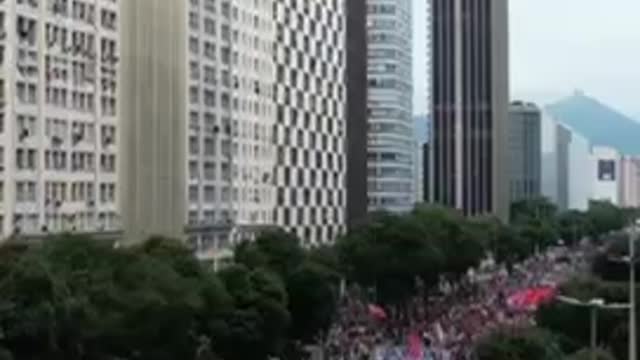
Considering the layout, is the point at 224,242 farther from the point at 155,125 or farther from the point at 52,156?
the point at 52,156

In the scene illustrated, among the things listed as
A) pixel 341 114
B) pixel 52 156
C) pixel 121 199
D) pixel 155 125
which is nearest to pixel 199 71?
pixel 155 125

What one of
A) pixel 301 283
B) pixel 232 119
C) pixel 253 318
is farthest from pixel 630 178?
pixel 253 318

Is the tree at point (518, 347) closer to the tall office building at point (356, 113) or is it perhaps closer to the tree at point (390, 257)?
the tree at point (390, 257)

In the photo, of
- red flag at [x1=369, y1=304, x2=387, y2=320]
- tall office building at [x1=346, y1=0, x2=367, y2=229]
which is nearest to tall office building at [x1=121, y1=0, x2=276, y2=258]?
red flag at [x1=369, y1=304, x2=387, y2=320]

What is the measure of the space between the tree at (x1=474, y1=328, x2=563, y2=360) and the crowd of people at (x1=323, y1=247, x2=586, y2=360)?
11.7 meters

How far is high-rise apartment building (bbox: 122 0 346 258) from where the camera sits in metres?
92.0

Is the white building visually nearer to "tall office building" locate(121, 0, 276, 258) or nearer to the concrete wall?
"tall office building" locate(121, 0, 276, 258)

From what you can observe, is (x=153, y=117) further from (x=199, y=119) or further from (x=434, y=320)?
(x=434, y=320)

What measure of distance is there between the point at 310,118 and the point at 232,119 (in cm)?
2218

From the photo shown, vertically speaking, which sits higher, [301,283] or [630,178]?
[630,178]

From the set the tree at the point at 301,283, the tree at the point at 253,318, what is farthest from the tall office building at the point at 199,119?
the tree at the point at 253,318

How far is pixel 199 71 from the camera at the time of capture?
346 ft

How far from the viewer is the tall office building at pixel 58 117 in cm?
7456

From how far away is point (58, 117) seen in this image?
80.2 metres
